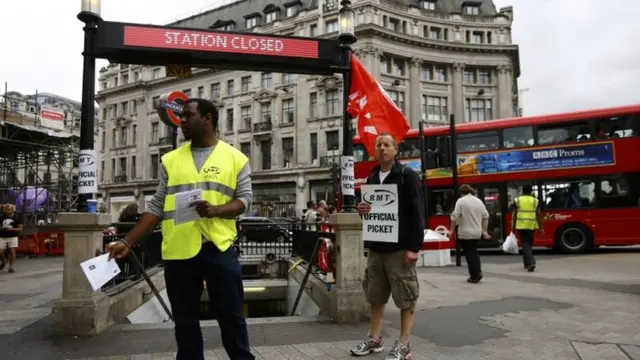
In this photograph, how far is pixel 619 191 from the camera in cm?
1473

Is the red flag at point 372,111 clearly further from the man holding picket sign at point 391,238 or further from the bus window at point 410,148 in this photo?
the bus window at point 410,148

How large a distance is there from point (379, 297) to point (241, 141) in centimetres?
4367

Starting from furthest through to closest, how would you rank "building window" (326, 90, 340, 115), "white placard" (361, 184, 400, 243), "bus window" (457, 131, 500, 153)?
"building window" (326, 90, 340, 115)
"bus window" (457, 131, 500, 153)
"white placard" (361, 184, 400, 243)

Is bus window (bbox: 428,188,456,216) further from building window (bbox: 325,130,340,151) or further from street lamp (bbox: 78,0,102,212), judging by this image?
building window (bbox: 325,130,340,151)

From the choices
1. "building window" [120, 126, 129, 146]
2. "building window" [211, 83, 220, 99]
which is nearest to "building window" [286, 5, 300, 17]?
"building window" [211, 83, 220, 99]

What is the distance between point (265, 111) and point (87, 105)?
40.9m

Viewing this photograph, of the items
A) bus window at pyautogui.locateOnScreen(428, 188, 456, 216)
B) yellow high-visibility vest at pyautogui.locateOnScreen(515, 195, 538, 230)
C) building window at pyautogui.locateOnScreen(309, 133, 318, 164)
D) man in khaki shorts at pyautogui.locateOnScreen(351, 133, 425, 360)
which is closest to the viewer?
man in khaki shorts at pyautogui.locateOnScreen(351, 133, 425, 360)

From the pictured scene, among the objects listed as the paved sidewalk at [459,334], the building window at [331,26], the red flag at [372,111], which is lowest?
the paved sidewalk at [459,334]

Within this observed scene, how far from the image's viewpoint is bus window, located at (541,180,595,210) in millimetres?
15125

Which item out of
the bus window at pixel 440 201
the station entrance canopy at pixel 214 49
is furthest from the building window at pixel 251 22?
the station entrance canopy at pixel 214 49

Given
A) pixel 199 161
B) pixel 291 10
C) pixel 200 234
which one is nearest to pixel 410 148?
pixel 199 161

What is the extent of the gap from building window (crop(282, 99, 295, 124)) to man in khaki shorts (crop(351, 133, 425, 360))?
4018 centimetres

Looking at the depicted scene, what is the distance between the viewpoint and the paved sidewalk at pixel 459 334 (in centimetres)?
435

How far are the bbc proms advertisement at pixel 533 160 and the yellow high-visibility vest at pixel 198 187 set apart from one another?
42.1 ft
